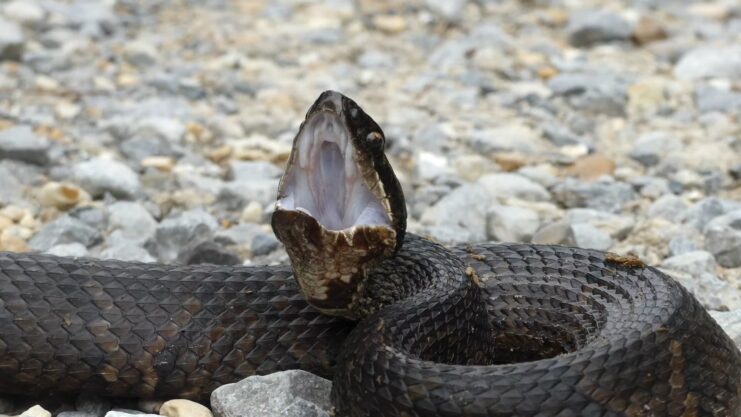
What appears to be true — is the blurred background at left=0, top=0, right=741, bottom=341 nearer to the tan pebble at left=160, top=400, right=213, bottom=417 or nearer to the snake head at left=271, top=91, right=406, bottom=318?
the tan pebble at left=160, top=400, right=213, bottom=417

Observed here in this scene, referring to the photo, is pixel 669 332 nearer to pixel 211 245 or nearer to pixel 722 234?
pixel 722 234

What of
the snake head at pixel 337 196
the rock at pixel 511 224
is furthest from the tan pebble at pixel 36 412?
the rock at pixel 511 224

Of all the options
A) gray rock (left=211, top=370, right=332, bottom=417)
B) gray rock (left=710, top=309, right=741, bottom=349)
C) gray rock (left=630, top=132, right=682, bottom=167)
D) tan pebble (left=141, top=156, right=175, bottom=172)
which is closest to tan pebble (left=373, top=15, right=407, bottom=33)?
gray rock (left=630, top=132, right=682, bottom=167)

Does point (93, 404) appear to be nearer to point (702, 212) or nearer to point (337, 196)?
point (337, 196)

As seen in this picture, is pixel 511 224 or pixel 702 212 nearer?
pixel 511 224

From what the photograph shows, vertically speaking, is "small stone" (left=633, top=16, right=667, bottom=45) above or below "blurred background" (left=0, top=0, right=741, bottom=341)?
above

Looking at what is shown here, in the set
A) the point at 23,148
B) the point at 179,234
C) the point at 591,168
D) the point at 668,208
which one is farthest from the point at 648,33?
the point at 23,148

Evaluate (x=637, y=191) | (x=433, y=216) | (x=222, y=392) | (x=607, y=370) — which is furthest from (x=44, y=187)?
(x=607, y=370)
